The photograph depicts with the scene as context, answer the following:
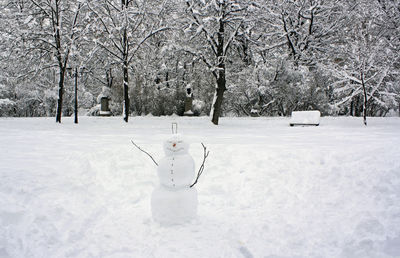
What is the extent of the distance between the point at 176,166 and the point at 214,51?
12073 mm

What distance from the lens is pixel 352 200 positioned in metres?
4.58

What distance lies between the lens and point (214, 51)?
1484 centimetres

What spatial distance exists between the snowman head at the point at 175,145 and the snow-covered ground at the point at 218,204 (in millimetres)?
1082

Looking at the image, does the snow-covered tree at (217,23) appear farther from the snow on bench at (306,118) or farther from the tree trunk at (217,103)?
the snow on bench at (306,118)

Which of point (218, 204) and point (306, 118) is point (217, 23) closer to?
point (306, 118)

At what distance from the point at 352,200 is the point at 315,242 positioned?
4.77ft

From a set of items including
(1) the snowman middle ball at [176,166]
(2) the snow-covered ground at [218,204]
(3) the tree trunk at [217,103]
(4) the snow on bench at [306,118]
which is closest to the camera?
(2) the snow-covered ground at [218,204]

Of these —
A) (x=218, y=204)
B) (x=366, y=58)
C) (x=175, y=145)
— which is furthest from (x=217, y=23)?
(x=175, y=145)

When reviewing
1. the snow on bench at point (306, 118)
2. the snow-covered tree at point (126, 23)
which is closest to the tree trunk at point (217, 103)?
the snow on bench at point (306, 118)

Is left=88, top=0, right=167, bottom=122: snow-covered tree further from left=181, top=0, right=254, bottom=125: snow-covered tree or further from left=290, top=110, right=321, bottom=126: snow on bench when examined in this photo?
left=290, top=110, right=321, bottom=126: snow on bench

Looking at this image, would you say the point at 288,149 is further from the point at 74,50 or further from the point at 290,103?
the point at 290,103

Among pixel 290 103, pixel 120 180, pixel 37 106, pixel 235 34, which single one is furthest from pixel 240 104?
pixel 37 106

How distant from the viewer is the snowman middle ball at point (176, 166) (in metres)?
3.82

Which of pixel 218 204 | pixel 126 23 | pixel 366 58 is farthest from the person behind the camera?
pixel 126 23
